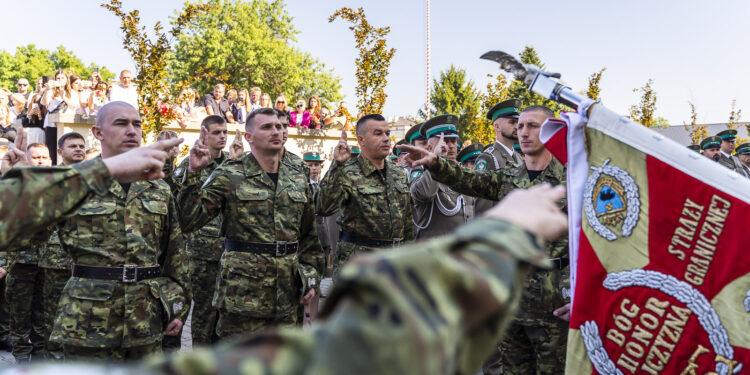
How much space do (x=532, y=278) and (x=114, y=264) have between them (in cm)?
282

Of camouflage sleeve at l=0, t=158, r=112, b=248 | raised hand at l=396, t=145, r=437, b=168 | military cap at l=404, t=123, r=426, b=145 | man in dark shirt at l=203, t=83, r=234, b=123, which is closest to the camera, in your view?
camouflage sleeve at l=0, t=158, r=112, b=248

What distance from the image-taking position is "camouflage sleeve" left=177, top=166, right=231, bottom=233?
399 cm

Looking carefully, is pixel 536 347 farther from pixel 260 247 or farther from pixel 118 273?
pixel 118 273

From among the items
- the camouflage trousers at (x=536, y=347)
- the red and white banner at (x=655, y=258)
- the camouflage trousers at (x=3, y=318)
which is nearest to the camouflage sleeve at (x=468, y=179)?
the camouflage trousers at (x=536, y=347)

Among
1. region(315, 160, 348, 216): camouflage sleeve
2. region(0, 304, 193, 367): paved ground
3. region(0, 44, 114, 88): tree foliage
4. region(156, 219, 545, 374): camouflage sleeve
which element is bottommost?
region(0, 304, 193, 367): paved ground

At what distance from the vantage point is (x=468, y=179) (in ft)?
13.8

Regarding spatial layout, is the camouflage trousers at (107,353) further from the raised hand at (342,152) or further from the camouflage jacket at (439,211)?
the camouflage jacket at (439,211)

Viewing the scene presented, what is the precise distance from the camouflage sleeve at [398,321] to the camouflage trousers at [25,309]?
20.1 feet

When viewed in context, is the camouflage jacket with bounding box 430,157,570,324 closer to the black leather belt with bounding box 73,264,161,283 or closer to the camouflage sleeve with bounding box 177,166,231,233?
Result: the camouflage sleeve with bounding box 177,166,231,233

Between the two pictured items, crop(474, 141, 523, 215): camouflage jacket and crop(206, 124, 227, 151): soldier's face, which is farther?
crop(206, 124, 227, 151): soldier's face

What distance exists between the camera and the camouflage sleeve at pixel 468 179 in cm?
402

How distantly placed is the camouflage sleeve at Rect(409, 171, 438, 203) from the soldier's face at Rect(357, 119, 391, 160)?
Result: 51 centimetres

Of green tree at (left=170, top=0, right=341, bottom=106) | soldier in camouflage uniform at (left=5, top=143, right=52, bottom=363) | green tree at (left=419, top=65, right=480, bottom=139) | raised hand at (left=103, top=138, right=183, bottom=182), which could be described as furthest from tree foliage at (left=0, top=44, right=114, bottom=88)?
raised hand at (left=103, top=138, right=183, bottom=182)

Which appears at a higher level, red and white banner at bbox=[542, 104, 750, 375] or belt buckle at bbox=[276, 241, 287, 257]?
red and white banner at bbox=[542, 104, 750, 375]
